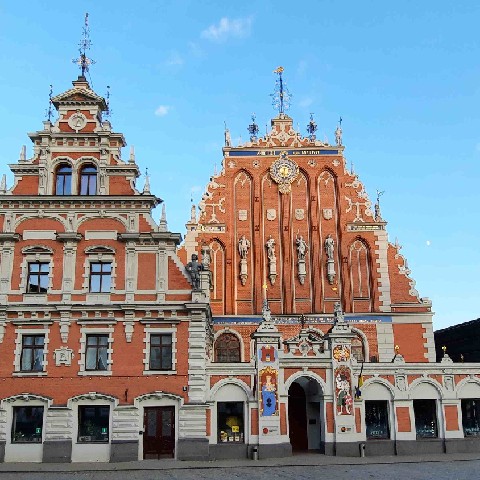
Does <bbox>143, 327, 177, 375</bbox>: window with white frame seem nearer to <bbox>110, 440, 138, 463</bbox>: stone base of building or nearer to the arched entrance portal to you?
<bbox>110, 440, 138, 463</bbox>: stone base of building

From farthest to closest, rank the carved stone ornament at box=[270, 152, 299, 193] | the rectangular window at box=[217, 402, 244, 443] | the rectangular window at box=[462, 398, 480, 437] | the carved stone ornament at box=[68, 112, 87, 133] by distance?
the carved stone ornament at box=[270, 152, 299, 193] → the carved stone ornament at box=[68, 112, 87, 133] → the rectangular window at box=[462, 398, 480, 437] → the rectangular window at box=[217, 402, 244, 443]

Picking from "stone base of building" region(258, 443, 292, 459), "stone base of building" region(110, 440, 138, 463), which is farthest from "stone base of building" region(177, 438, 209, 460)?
"stone base of building" region(258, 443, 292, 459)

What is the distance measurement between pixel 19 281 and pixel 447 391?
2089 centimetres

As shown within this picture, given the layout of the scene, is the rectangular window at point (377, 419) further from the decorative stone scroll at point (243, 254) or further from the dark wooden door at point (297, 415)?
the decorative stone scroll at point (243, 254)

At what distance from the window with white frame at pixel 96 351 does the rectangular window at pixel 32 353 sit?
6.15 feet

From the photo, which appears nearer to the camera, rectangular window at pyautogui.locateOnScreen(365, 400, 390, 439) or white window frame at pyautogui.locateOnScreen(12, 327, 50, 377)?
white window frame at pyautogui.locateOnScreen(12, 327, 50, 377)

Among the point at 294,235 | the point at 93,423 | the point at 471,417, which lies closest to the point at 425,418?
the point at 471,417

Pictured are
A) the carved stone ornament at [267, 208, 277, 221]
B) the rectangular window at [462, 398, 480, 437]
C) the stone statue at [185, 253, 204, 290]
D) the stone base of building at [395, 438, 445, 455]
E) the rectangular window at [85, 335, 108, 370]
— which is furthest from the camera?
the carved stone ornament at [267, 208, 277, 221]

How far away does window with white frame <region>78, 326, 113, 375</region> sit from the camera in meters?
27.9

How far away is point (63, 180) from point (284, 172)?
14494mm

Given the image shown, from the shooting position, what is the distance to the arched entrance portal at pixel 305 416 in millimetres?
30422

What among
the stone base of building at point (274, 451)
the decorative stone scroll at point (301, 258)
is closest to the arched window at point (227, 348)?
the decorative stone scroll at point (301, 258)

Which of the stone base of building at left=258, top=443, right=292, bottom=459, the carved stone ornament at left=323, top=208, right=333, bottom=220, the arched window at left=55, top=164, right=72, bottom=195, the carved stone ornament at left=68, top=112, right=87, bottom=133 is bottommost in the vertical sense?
the stone base of building at left=258, top=443, right=292, bottom=459

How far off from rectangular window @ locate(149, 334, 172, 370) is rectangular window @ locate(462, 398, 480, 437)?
14.2 meters
